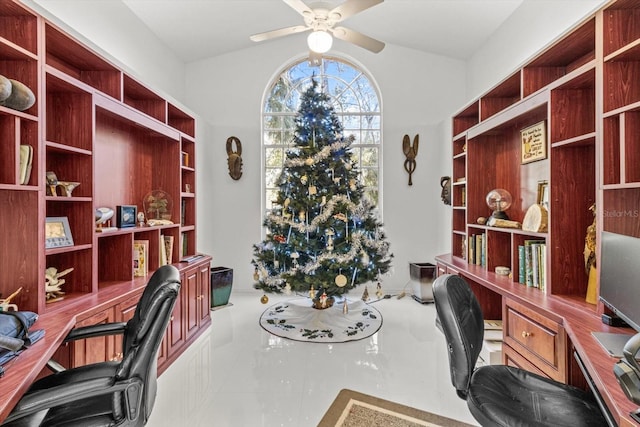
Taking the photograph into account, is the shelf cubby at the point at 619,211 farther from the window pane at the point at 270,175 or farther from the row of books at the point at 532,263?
the window pane at the point at 270,175

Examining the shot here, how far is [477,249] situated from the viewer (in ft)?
10.7

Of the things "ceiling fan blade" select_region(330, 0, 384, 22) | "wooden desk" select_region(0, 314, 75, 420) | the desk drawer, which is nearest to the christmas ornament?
the desk drawer

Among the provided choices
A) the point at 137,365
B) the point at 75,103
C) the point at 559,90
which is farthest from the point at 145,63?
the point at 559,90

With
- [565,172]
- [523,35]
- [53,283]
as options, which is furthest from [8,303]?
[523,35]

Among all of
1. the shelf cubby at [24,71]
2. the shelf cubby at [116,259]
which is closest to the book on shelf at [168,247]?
the shelf cubby at [116,259]

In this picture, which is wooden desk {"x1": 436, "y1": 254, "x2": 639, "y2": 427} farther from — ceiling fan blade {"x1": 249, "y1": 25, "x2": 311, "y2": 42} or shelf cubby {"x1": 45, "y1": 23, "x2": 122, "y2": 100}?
shelf cubby {"x1": 45, "y1": 23, "x2": 122, "y2": 100}

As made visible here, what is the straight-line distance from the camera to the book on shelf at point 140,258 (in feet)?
9.16

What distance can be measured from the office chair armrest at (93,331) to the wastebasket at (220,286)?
239 centimetres

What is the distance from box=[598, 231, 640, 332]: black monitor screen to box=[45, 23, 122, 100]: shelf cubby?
316cm

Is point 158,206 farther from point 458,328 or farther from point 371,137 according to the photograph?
point 371,137

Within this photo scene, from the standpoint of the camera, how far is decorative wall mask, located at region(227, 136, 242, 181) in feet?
15.4

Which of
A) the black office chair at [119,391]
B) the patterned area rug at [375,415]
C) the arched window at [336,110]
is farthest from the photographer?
the arched window at [336,110]

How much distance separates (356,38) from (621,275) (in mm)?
2400

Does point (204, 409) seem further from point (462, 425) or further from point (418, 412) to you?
point (462, 425)
